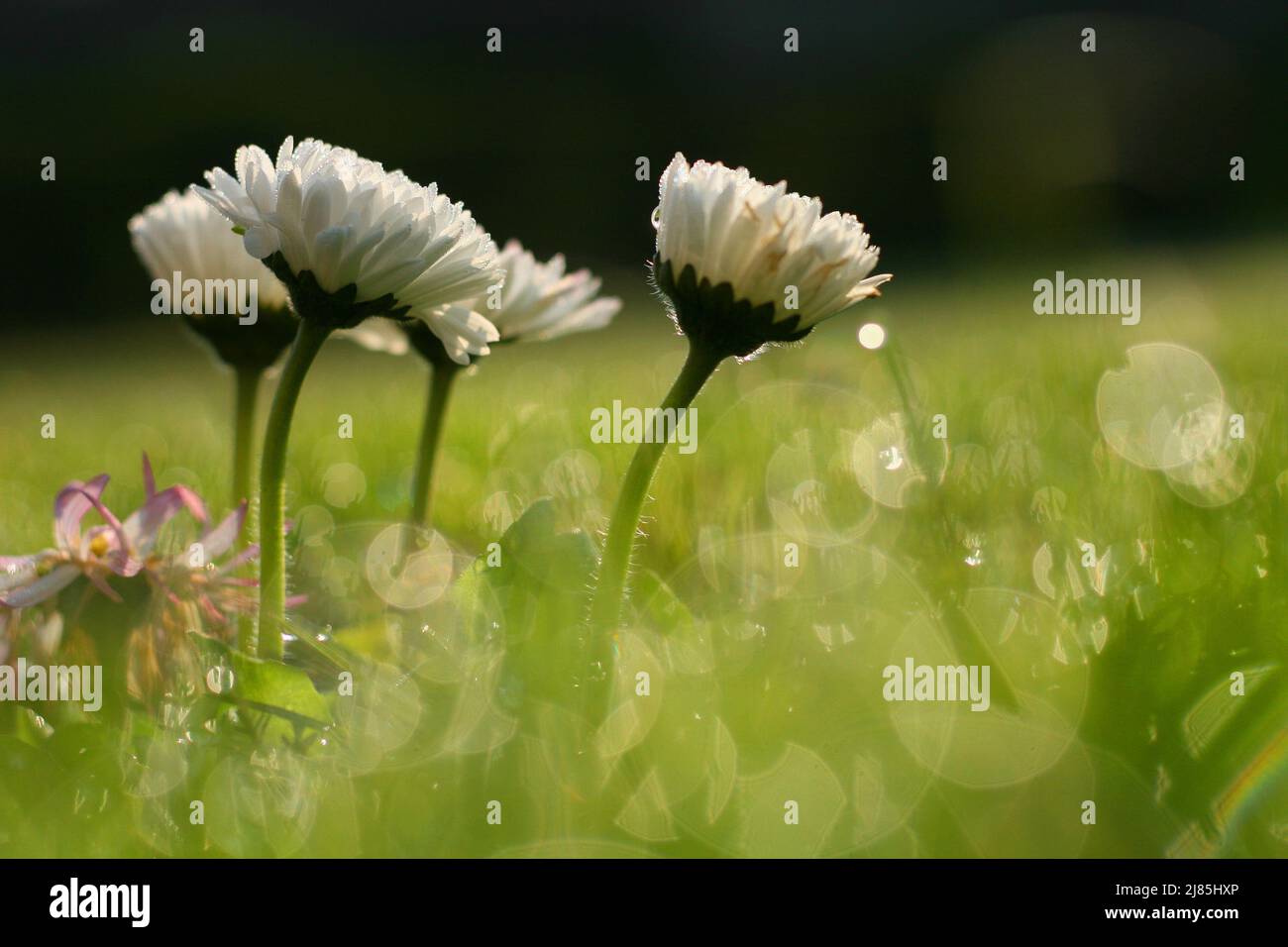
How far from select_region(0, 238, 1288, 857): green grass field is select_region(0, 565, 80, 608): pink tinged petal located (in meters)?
0.13

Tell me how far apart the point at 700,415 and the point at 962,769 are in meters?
1.64

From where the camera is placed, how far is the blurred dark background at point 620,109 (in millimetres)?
7836

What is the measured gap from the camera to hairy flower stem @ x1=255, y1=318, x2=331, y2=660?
133cm

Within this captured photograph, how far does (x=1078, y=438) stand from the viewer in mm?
2197

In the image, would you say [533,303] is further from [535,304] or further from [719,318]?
[719,318]

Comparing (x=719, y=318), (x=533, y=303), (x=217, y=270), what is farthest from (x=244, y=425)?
(x=719, y=318)

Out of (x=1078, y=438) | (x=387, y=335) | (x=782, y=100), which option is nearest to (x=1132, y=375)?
(x=1078, y=438)

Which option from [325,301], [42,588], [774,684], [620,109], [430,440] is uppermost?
[620,109]

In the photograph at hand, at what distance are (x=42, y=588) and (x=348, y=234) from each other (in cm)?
47

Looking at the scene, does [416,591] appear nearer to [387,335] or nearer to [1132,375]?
[387,335]

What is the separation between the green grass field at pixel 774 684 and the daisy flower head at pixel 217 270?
0.28 metres

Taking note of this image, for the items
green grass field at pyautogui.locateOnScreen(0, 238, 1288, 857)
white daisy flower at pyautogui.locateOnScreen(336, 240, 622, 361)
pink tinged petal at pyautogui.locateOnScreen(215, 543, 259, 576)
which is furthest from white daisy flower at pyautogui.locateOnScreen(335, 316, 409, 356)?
pink tinged petal at pyautogui.locateOnScreen(215, 543, 259, 576)

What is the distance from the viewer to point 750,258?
4.28ft
